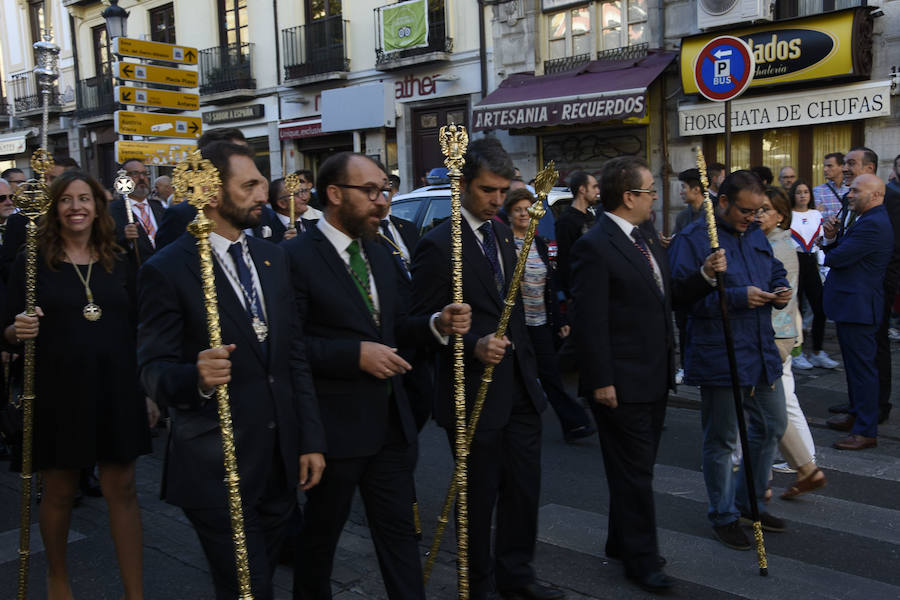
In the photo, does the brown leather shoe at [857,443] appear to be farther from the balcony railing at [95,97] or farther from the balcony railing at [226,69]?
the balcony railing at [95,97]

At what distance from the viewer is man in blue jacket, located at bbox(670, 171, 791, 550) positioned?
4457 millimetres

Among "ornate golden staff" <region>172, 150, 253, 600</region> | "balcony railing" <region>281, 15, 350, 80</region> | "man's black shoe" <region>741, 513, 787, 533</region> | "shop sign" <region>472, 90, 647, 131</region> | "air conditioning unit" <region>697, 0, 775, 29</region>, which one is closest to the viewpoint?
"ornate golden staff" <region>172, 150, 253, 600</region>

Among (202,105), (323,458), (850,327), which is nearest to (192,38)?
(202,105)

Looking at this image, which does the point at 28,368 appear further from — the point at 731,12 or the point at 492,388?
the point at 731,12

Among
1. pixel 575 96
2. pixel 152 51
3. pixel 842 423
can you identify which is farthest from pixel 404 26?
pixel 842 423

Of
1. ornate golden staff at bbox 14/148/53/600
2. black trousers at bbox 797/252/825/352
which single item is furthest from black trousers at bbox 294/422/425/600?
black trousers at bbox 797/252/825/352

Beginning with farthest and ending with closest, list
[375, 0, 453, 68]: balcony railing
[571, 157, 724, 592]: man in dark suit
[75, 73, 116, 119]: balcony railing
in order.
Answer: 1. [75, 73, 116, 119]: balcony railing
2. [375, 0, 453, 68]: balcony railing
3. [571, 157, 724, 592]: man in dark suit

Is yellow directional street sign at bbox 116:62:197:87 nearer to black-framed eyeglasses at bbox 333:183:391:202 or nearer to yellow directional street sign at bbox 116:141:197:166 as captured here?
yellow directional street sign at bbox 116:141:197:166

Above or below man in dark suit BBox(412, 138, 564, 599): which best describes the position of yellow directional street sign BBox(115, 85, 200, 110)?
above

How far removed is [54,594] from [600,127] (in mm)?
13964

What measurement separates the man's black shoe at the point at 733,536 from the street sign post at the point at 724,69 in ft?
11.5

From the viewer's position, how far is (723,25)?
14148 millimetres

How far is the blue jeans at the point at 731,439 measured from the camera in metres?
4.51

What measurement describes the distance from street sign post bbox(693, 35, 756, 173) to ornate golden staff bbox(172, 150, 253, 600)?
16.5 feet
